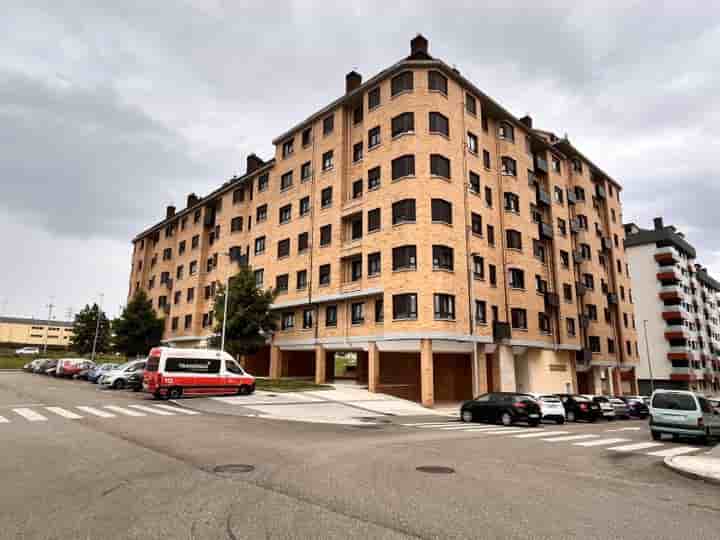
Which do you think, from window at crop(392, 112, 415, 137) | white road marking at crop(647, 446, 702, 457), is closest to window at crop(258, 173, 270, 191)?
window at crop(392, 112, 415, 137)

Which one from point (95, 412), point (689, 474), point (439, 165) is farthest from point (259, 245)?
point (689, 474)

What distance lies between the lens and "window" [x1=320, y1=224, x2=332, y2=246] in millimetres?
35312

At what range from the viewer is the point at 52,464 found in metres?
8.34

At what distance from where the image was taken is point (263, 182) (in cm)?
4369

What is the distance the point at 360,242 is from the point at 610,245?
31.4 metres

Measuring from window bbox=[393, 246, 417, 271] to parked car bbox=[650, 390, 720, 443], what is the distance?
15003 mm

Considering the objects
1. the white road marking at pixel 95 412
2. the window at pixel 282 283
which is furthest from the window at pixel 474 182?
the white road marking at pixel 95 412

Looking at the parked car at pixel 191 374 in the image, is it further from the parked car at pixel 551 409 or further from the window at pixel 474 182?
the window at pixel 474 182

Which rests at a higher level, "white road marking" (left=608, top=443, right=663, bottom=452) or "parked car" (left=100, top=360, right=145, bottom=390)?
"parked car" (left=100, top=360, right=145, bottom=390)

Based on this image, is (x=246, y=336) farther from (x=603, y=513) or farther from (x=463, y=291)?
(x=603, y=513)

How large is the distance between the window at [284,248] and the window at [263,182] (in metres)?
6.58

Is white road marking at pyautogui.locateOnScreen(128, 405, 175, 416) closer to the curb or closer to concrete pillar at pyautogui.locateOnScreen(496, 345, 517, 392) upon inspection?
the curb

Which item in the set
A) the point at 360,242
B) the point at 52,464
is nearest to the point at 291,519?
the point at 52,464

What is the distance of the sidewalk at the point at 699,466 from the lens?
905cm
